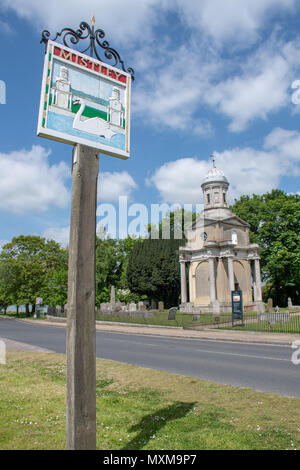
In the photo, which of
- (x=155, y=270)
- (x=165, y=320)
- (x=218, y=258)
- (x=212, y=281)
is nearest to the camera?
(x=165, y=320)

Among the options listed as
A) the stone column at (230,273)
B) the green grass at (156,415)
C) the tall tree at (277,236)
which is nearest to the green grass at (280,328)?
the green grass at (156,415)


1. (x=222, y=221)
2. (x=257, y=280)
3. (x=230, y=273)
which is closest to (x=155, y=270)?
(x=222, y=221)

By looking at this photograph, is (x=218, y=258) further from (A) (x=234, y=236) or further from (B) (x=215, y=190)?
(B) (x=215, y=190)

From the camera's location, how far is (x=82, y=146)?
12.7 ft

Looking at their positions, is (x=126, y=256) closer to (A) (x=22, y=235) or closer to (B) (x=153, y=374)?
(A) (x=22, y=235)

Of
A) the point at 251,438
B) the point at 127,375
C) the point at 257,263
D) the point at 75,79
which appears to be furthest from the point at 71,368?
the point at 257,263

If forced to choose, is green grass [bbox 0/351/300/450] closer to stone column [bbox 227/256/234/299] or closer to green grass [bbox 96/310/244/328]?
green grass [bbox 96/310/244/328]

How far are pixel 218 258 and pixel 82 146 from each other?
4070 cm

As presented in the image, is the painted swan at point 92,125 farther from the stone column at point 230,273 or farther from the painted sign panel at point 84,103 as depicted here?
the stone column at point 230,273

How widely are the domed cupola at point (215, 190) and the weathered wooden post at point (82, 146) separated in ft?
147

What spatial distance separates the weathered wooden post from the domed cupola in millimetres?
44724

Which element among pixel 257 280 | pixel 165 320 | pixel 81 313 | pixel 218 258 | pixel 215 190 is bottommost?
pixel 165 320

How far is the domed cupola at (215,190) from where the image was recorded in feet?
159

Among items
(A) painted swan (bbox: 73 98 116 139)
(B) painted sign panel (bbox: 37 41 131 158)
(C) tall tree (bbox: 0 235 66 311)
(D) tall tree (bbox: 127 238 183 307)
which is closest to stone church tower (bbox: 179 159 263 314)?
(D) tall tree (bbox: 127 238 183 307)
